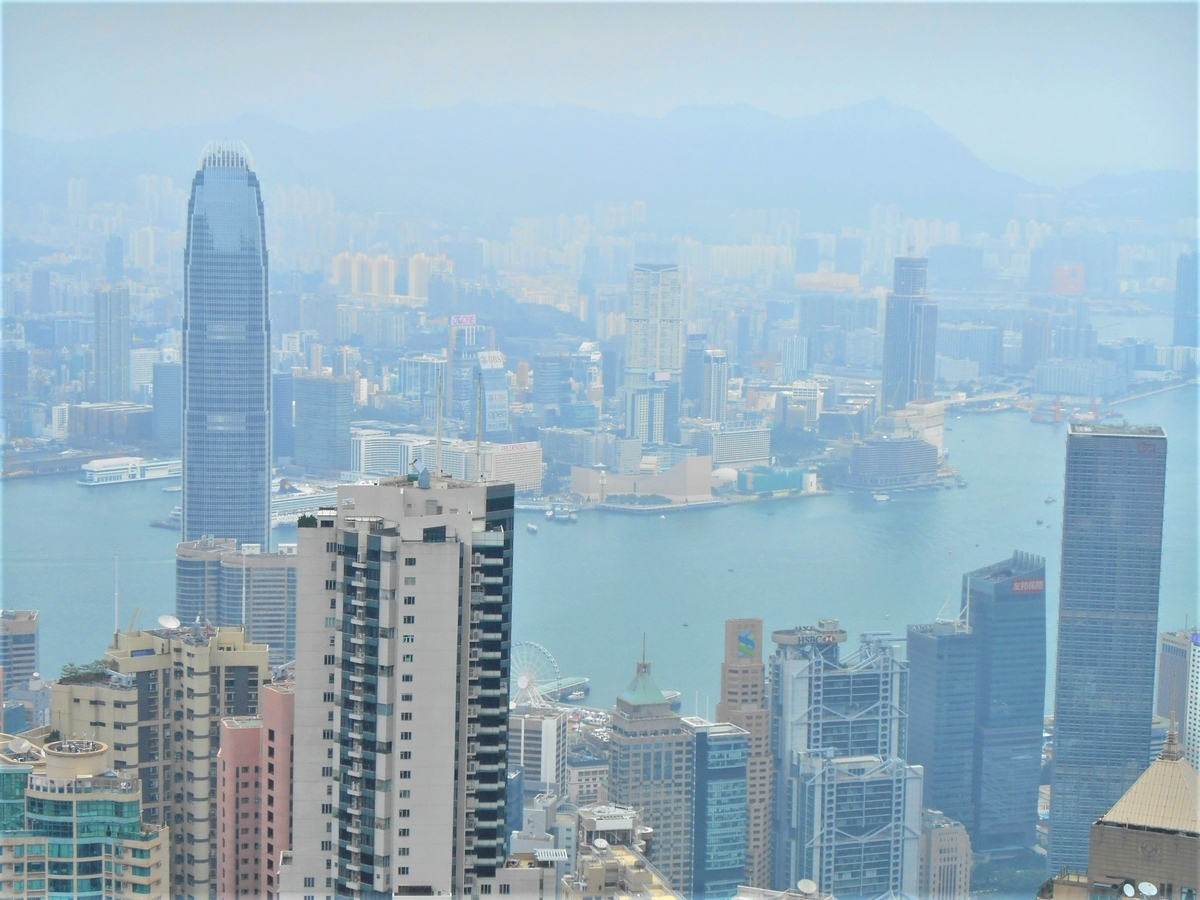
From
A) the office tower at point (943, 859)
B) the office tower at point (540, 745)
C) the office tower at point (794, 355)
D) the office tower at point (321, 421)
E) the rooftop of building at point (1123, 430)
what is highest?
the office tower at point (794, 355)

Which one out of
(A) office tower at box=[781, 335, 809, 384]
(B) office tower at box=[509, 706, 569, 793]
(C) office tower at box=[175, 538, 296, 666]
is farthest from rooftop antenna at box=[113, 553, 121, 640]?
(A) office tower at box=[781, 335, 809, 384]

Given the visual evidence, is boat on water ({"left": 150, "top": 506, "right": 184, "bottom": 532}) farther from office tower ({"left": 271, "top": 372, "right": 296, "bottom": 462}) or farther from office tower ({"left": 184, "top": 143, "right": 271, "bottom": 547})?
office tower ({"left": 271, "top": 372, "right": 296, "bottom": 462})

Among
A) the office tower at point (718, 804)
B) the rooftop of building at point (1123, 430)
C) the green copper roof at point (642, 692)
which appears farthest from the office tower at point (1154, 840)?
the rooftop of building at point (1123, 430)

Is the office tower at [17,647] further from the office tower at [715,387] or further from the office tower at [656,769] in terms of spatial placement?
the office tower at [715,387]

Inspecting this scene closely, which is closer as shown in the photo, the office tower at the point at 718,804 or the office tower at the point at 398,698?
the office tower at the point at 398,698

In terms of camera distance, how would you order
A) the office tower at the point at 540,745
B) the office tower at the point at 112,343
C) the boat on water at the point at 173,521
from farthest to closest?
the office tower at the point at 112,343, the boat on water at the point at 173,521, the office tower at the point at 540,745

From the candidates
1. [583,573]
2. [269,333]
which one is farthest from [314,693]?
[269,333]

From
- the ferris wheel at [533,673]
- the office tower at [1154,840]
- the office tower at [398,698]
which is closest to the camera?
the office tower at [1154,840]

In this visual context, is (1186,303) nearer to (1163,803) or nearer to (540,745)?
(540,745)
